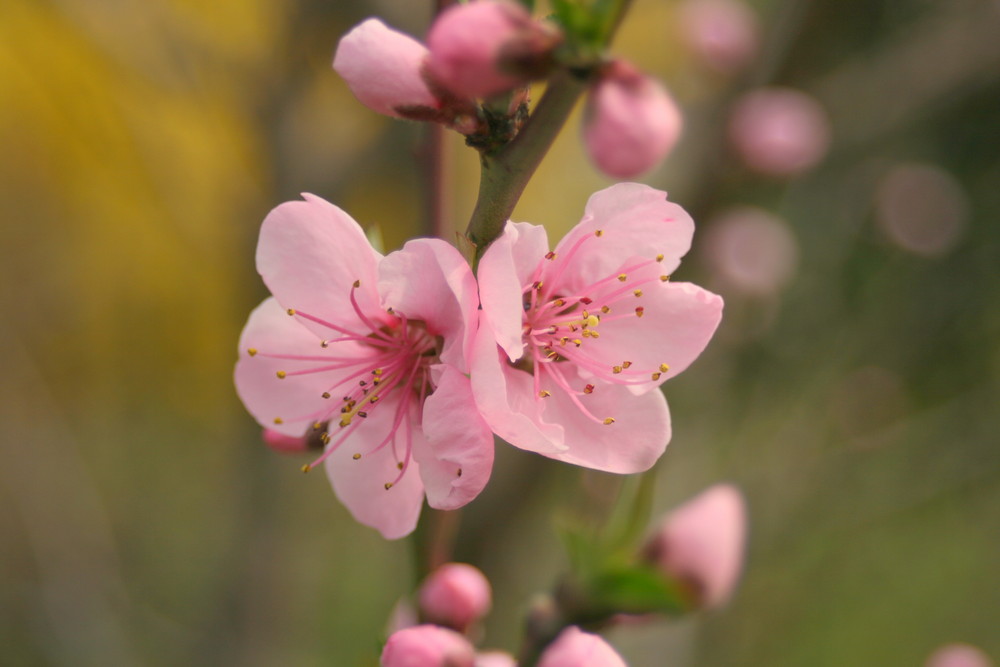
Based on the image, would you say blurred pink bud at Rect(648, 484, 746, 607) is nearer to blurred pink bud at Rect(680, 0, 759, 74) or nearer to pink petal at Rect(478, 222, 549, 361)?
pink petal at Rect(478, 222, 549, 361)

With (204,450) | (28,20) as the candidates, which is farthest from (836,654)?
(28,20)

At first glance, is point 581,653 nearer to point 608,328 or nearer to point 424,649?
point 424,649

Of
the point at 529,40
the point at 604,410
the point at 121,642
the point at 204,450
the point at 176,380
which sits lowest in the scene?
the point at 204,450

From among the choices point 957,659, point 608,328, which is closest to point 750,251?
point 957,659

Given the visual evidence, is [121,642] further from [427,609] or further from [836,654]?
[836,654]

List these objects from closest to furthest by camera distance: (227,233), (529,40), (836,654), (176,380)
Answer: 1. (529,40)
2. (227,233)
3. (836,654)
4. (176,380)

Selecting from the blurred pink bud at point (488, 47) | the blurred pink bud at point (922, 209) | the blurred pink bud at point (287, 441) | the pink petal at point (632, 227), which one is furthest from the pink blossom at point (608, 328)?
the blurred pink bud at point (922, 209)
